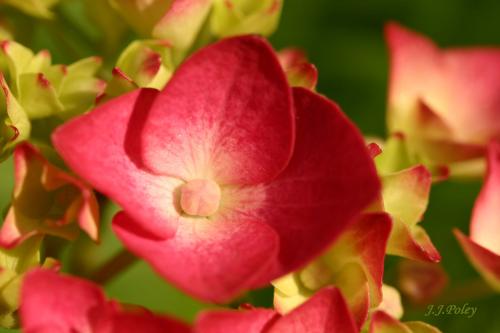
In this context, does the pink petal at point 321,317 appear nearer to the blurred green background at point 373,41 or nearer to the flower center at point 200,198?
the flower center at point 200,198

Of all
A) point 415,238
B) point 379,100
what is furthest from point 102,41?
point 379,100

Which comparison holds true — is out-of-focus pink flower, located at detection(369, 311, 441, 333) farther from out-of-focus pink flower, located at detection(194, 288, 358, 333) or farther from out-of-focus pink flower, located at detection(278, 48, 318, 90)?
out-of-focus pink flower, located at detection(278, 48, 318, 90)

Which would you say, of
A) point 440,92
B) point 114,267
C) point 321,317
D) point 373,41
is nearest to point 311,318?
point 321,317

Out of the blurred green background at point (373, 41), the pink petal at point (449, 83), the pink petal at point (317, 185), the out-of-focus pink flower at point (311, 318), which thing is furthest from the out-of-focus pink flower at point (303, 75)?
the blurred green background at point (373, 41)

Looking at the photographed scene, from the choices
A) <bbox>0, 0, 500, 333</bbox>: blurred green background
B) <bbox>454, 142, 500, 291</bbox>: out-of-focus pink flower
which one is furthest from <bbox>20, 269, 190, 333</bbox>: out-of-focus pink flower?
<bbox>0, 0, 500, 333</bbox>: blurred green background

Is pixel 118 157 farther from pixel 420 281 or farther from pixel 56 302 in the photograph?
pixel 420 281
